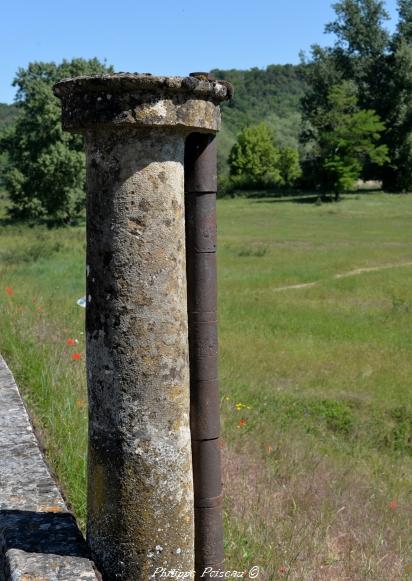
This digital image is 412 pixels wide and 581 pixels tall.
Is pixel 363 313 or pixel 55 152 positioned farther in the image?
pixel 55 152

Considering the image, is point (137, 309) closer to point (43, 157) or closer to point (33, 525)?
point (33, 525)

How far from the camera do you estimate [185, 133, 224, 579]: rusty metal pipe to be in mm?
3010

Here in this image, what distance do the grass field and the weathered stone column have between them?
99 centimetres

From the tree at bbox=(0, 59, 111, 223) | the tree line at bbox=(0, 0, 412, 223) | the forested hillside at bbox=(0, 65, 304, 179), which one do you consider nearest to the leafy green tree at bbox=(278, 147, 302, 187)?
the tree line at bbox=(0, 0, 412, 223)

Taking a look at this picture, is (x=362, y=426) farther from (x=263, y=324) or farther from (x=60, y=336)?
(x=263, y=324)

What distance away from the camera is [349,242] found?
31.9 meters

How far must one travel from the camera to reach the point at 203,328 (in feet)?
9.96

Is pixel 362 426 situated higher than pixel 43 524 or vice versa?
pixel 43 524

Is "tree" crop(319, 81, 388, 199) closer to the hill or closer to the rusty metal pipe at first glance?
the hill

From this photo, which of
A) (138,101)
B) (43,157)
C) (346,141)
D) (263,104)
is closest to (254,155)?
(346,141)

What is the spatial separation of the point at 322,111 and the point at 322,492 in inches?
2389

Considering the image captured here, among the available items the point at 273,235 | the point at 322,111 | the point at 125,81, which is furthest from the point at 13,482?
the point at 322,111

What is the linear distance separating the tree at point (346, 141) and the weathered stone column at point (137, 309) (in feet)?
176

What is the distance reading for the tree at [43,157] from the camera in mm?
37438
